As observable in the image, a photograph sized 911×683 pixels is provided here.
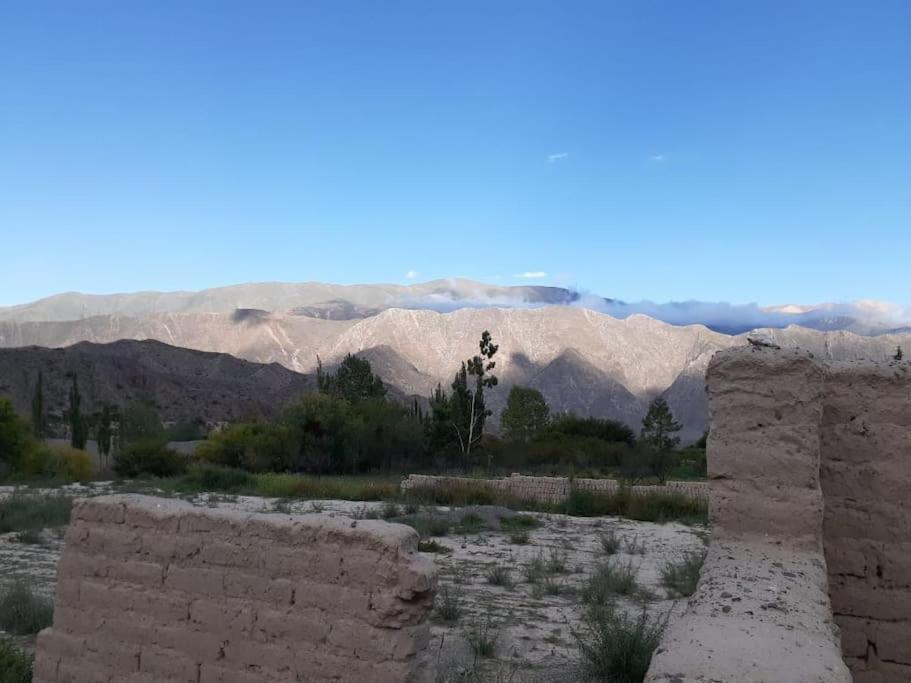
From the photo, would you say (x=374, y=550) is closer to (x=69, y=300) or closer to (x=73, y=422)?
(x=73, y=422)

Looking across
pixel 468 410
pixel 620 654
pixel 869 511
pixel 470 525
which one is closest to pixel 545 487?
pixel 470 525

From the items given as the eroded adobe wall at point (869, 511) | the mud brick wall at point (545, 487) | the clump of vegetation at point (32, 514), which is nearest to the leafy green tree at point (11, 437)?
the clump of vegetation at point (32, 514)

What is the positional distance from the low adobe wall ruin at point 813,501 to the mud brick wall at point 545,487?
14.0 metres

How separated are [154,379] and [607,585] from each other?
60.6 metres

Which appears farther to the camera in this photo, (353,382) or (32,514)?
(353,382)

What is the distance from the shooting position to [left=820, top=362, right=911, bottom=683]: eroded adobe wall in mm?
4375

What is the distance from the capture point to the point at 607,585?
9.18m

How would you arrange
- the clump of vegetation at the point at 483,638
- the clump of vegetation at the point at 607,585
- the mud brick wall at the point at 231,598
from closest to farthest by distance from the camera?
the mud brick wall at the point at 231,598 < the clump of vegetation at the point at 483,638 < the clump of vegetation at the point at 607,585

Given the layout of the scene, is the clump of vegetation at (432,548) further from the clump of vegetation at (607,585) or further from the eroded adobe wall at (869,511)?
the eroded adobe wall at (869,511)

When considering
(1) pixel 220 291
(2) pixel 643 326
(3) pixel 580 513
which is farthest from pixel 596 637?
(1) pixel 220 291

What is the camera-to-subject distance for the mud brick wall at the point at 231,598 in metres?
4.21

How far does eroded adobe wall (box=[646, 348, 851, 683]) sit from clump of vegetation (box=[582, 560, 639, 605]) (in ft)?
15.7

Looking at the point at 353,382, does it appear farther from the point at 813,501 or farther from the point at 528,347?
the point at 528,347

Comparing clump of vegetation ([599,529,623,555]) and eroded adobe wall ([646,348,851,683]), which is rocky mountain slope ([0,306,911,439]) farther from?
eroded adobe wall ([646,348,851,683])
